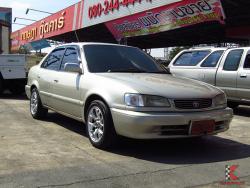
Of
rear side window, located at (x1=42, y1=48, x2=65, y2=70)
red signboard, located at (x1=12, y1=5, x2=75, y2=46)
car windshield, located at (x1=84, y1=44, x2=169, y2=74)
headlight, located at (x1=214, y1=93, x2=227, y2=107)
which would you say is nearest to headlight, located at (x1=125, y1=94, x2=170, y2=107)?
headlight, located at (x1=214, y1=93, x2=227, y2=107)

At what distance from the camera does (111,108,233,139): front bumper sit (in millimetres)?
5785

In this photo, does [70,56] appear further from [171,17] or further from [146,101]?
[171,17]

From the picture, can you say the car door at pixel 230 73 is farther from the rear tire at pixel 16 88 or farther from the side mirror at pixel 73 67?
the rear tire at pixel 16 88

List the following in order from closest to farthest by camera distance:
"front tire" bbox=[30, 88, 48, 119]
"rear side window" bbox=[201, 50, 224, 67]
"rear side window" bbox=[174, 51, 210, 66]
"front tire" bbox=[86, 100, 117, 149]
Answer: "front tire" bbox=[86, 100, 117, 149] → "front tire" bbox=[30, 88, 48, 119] → "rear side window" bbox=[201, 50, 224, 67] → "rear side window" bbox=[174, 51, 210, 66]

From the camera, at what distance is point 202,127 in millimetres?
6113

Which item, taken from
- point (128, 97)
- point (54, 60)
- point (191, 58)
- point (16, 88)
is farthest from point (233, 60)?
point (16, 88)

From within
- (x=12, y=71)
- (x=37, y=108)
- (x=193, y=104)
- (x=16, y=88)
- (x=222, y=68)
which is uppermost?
(x=222, y=68)

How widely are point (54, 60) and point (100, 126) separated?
2.52 meters

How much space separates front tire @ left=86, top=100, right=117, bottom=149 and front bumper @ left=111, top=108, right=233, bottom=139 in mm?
128

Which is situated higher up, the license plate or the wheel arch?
the wheel arch

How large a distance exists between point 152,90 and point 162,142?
134cm

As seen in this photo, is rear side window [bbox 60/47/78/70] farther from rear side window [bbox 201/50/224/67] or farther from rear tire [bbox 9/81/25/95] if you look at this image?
rear tire [bbox 9/81/25/95]

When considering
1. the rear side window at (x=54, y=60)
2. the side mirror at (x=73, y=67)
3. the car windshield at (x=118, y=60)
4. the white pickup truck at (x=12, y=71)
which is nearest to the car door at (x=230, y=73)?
the car windshield at (x=118, y=60)

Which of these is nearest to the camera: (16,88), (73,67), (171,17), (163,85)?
(163,85)
